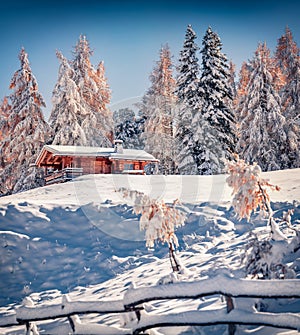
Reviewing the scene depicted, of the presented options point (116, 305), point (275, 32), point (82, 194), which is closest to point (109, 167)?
point (82, 194)

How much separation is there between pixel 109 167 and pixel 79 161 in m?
2.73

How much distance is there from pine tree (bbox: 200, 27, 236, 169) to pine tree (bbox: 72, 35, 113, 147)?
1140 centimetres

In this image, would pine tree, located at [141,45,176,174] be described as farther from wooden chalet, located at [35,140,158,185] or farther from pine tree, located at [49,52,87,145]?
pine tree, located at [49,52,87,145]

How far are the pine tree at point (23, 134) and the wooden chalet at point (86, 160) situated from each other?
2448 mm

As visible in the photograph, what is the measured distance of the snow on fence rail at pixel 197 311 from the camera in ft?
13.5

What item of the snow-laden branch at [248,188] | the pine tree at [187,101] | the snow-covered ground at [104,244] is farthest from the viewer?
the pine tree at [187,101]

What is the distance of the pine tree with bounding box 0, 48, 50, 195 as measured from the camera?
29266 millimetres

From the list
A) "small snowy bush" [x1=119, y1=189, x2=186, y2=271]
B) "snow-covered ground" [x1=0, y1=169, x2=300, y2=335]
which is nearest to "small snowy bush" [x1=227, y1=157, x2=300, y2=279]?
"snow-covered ground" [x1=0, y1=169, x2=300, y2=335]

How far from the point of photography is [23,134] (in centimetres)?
2930

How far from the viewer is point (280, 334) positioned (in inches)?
175

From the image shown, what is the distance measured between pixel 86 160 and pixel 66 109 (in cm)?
821

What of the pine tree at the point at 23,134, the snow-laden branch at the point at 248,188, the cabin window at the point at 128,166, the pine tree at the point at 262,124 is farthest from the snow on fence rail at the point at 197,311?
the pine tree at the point at 23,134

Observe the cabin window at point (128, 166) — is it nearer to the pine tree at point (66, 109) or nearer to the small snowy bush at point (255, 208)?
the pine tree at point (66, 109)

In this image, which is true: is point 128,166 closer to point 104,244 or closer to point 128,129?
point 104,244
